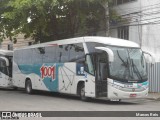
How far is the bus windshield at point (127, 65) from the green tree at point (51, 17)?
6.07m

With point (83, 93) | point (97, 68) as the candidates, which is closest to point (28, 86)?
point (83, 93)

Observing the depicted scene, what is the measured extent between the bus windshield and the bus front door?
484mm

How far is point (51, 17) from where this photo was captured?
27328mm

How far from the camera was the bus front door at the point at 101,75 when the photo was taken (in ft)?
62.6

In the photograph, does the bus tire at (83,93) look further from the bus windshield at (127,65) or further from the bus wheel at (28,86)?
the bus wheel at (28,86)

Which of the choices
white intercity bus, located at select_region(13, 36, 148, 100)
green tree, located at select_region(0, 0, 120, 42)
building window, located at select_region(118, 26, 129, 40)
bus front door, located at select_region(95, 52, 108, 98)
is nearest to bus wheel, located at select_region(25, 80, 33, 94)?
white intercity bus, located at select_region(13, 36, 148, 100)

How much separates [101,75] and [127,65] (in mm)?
1338

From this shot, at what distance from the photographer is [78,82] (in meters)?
20.9

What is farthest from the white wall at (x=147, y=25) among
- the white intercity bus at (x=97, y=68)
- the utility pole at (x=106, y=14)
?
the white intercity bus at (x=97, y=68)

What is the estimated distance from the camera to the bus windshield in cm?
1884

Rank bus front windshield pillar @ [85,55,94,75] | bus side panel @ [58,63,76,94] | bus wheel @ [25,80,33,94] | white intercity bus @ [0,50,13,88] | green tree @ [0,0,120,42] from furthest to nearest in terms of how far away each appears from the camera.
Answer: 1. white intercity bus @ [0,50,13,88]
2. bus wheel @ [25,80,33,94]
3. green tree @ [0,0,120,42]
4. bus side panel @ [58,63,76,94]
5. bus front windshield pillar @ [85,55,94,75]

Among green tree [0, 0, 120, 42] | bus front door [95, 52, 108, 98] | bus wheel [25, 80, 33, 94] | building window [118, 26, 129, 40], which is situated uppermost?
green tree [0, 0, 120, 42]

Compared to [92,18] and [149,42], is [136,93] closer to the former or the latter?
[149,42]

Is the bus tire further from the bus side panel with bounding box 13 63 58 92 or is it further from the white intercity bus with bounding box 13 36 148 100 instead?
the bus side panel with bounding box 13 63 58 92
